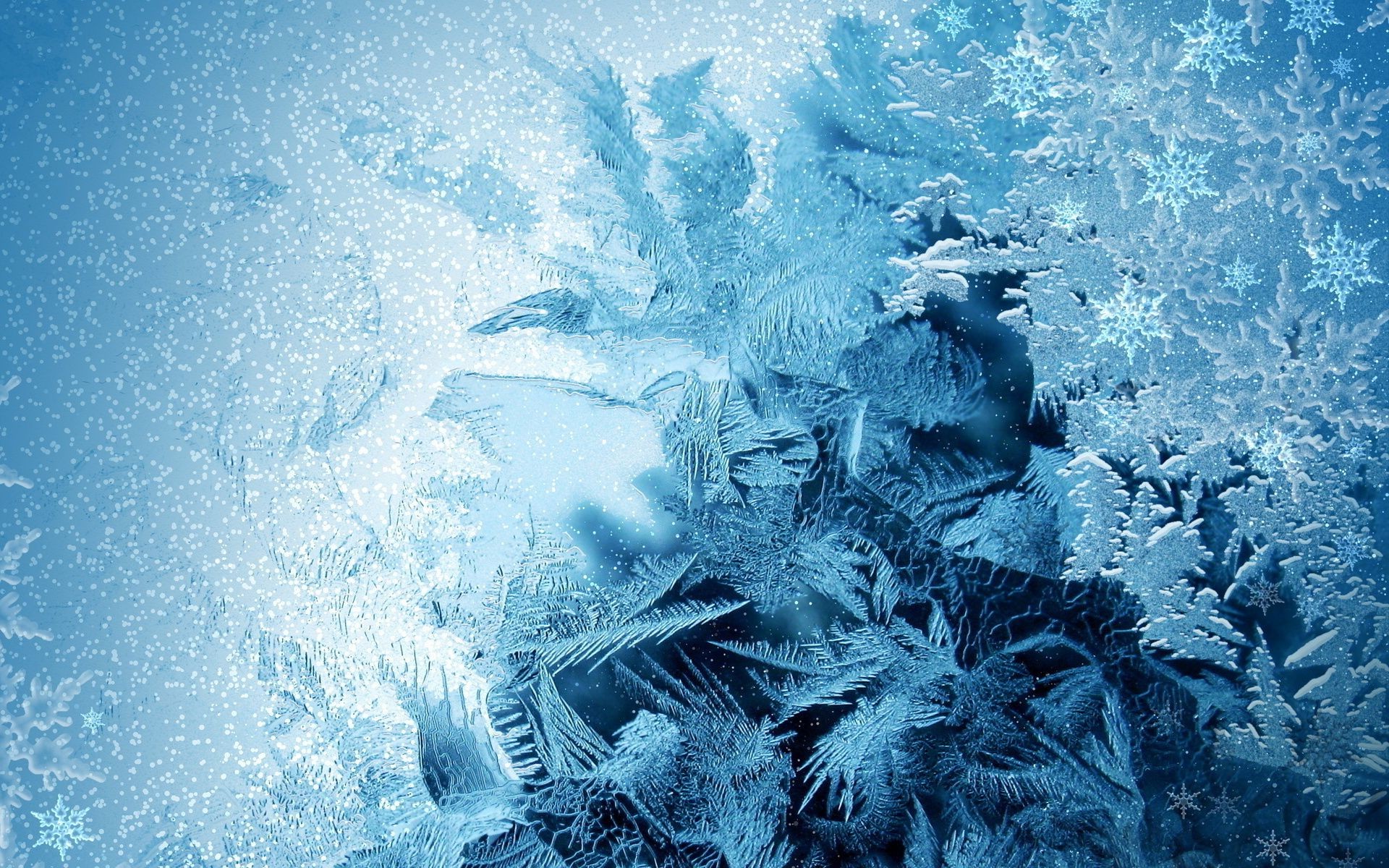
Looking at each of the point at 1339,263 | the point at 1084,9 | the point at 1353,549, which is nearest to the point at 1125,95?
the point at 1084,9

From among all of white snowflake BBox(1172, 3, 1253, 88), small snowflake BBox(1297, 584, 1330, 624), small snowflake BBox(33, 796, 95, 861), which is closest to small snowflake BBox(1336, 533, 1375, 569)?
small snowflake BBox(1297, 584, 1330, 624)

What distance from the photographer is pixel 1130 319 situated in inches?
20.4

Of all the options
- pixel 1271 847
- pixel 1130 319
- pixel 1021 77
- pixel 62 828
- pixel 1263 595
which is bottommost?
pixel 62 828

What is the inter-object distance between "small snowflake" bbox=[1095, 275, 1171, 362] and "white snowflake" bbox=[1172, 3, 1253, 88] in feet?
0.44

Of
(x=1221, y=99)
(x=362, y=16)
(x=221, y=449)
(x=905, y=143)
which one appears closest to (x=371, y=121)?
(x=362, y=16)

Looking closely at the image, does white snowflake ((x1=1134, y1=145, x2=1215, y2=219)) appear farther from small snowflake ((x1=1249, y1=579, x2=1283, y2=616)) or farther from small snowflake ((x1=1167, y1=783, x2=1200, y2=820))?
small snowflake ((x1=1167, y1=783, x2=1200, y2=820))

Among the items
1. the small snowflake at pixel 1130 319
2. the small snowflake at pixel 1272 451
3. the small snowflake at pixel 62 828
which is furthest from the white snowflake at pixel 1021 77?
the small snowflake at pixel 62 828

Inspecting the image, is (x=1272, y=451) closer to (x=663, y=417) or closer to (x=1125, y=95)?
(x=1125, y=95)

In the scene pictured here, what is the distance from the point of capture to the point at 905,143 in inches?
19.9

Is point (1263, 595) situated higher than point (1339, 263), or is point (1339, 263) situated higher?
point (1339, 263)

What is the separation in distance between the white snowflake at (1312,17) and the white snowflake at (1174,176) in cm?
10

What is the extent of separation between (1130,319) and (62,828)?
71cm

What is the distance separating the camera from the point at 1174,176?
0.52 metres

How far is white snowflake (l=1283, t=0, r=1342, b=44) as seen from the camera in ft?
1.69
